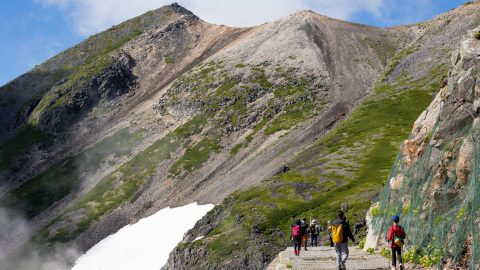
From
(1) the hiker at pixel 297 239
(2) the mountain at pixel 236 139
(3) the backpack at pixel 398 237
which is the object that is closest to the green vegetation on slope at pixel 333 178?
(2) the mountain at pixel 236 139

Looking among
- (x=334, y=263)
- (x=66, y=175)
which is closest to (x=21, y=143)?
(x=66, y=175)

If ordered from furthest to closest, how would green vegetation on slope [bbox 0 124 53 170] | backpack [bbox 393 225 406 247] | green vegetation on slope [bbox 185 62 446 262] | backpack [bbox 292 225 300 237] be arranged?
green vegetation on slope [bbox 0 124 53 170]
green vegetation on slope [bbox 185 62 446 262]
backpack [bbox 292 225 300 237]
backpack [bbox 393 225 406 247]

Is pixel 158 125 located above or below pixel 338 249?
above

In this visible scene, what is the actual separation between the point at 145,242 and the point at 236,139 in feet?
162

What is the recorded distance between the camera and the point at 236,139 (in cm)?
14200

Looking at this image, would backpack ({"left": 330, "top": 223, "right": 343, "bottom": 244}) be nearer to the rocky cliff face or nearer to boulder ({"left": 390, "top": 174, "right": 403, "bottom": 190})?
the rocky cliff face

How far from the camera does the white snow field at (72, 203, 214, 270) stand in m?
94.3

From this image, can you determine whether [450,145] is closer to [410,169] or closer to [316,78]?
[410,169]

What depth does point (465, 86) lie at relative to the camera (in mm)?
28406

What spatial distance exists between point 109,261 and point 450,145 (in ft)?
279

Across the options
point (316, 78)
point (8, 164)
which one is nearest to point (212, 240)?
point (316, 78)

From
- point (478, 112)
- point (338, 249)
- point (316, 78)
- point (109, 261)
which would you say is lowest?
point (109, 261)

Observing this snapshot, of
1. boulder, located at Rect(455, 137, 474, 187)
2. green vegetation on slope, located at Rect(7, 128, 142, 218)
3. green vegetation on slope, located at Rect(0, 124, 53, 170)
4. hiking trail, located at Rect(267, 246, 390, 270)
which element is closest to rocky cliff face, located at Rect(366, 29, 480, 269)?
boulder, located at Rect(455, 137, 474, 187)

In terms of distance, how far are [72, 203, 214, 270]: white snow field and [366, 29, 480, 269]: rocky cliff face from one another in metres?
64.6
